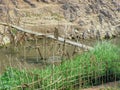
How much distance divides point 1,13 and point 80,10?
3763 millimetres

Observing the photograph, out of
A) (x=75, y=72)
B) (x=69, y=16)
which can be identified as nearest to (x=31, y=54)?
(x=69, y=16)

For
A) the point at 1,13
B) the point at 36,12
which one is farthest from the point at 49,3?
the point at 1,13

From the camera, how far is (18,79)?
327 inches

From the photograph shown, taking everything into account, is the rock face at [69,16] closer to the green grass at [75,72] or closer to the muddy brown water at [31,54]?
the muddy brown water at [31,54]

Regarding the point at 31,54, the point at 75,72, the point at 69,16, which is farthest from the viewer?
the point at 69,16

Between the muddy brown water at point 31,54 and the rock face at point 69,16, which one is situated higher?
the rock face at point 69,16

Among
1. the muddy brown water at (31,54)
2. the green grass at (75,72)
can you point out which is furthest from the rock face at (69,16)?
the green grass at (75,72)

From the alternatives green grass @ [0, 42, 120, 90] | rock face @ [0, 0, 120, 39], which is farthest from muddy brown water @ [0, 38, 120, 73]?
rock face @ [0, 0, 120, 39]

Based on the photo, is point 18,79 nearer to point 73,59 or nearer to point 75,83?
point 75,83

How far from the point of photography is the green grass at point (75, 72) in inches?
323

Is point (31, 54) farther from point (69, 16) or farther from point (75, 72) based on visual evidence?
point (75, 72)

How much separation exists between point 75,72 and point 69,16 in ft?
32.5

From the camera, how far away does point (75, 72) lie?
348 inches

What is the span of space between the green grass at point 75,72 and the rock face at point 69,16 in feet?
22.6
